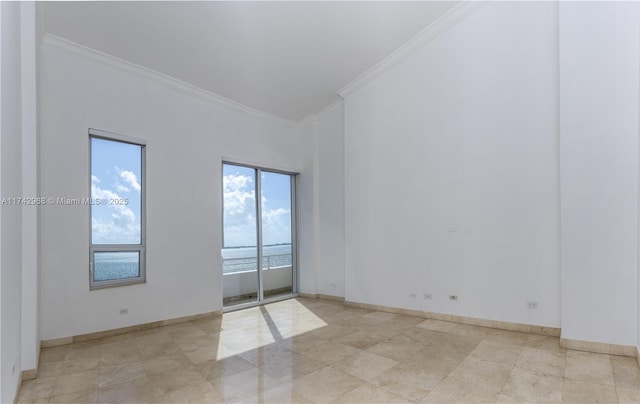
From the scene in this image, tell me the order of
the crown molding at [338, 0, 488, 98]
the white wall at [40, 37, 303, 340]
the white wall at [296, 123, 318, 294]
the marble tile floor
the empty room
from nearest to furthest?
Result: 1. the marble tile floor
2. the empty room
3. the white wall at [40, 37, 303, 340]
4. the crown molding at [338, 0, 488, 98]
5. the white wall at [296, 123, 318, 294]

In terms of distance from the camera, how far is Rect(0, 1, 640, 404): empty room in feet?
9.18

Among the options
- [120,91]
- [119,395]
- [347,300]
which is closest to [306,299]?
[347,300]

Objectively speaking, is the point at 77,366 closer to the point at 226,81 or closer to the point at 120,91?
the point at 120,91

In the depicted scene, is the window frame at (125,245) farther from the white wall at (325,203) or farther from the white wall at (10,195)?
the white wall at (325,203)

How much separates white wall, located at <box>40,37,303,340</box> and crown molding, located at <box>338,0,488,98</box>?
6.69 ft

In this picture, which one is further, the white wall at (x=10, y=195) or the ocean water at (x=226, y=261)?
the ocean water at (x=226, y=261)

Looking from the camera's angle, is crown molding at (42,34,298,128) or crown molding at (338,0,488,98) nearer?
crown molding at (42,34,298,128)

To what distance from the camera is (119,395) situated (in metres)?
2.56

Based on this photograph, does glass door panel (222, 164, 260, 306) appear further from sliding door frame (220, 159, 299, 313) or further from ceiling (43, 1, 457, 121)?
ceiling (43, 1, 457, 121)

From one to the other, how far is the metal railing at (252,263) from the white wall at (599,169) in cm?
462

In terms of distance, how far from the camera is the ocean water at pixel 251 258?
5598 millimetres

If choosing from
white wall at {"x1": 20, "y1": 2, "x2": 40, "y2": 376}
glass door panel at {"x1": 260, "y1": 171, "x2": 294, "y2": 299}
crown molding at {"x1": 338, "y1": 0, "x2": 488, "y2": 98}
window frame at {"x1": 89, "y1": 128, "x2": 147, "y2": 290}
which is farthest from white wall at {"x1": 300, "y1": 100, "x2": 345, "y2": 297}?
white wall at {"x1": 20, "y1": 2, "x2": 40, "y2": 376}

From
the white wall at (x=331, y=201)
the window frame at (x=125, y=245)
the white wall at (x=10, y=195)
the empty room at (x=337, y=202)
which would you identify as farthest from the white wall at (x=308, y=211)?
the white wall at (x=10, y=195)

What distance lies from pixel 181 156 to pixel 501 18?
4808mm
